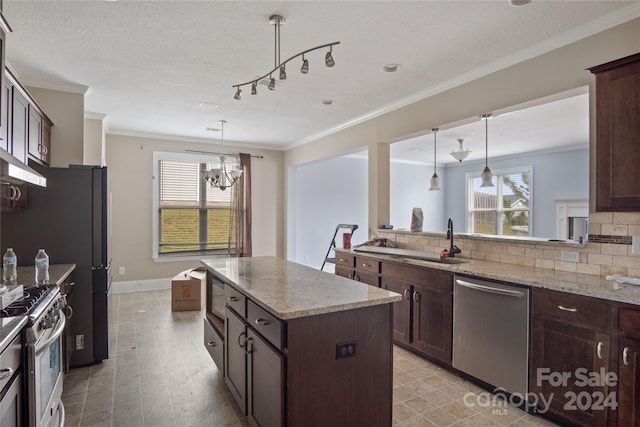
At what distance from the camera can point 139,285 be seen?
20.0 feet

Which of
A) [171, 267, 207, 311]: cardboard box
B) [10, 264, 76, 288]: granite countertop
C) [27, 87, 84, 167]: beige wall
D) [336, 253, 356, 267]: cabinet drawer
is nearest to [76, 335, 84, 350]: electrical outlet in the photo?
[10, 264, 76, 288]: granite countertop

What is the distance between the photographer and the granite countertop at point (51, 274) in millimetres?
2453

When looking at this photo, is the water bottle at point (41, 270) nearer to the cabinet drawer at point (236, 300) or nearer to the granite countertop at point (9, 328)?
the granite countertop at point (9, 328)

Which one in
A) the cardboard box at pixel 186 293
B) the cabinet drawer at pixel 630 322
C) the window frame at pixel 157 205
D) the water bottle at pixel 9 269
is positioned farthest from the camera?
the window frame at pixel 157 205

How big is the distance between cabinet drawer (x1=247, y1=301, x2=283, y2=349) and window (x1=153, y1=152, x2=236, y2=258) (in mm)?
4899

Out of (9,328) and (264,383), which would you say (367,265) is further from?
(9,328)

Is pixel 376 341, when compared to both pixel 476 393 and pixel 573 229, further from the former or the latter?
pixel 573 229

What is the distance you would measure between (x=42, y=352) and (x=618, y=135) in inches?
136

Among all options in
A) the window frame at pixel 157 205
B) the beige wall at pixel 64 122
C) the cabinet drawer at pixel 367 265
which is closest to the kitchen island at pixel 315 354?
the cabinet drawer at pixel 367 265

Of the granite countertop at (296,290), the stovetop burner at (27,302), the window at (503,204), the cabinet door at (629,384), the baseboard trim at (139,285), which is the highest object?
the window at (503,204)

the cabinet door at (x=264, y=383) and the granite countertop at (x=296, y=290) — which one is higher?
the granite countertop at (x=296, y=290)

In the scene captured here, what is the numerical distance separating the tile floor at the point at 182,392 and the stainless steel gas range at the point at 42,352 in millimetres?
461

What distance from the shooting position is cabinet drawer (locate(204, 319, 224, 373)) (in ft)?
8.75

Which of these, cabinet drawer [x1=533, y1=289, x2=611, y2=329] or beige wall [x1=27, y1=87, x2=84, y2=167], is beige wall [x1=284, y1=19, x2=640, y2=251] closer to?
cabinet drawer [x1=533, y1=289, x2=611, y2=329]
